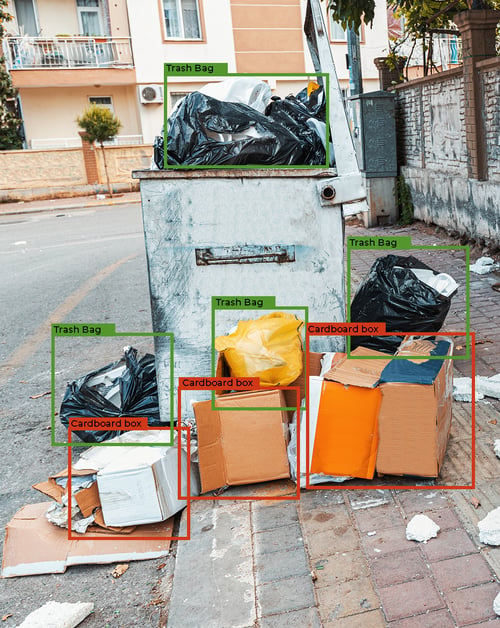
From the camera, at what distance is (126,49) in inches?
894

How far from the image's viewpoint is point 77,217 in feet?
53.4

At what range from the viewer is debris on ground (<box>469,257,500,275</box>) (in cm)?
684

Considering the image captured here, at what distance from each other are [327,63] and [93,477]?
7.83 ft

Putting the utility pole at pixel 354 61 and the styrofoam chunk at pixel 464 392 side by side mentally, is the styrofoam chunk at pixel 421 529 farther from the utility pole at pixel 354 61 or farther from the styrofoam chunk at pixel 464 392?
the utility pole at pixel 354 61

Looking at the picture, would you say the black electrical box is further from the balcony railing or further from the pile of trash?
the balcony railing

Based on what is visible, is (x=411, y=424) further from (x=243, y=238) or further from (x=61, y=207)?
(x=61, y=207)

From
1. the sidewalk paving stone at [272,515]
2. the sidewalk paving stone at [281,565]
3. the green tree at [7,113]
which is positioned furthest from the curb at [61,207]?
the sidewalk paving stone at [281,565]

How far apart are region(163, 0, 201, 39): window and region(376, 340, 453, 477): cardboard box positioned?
2250cm

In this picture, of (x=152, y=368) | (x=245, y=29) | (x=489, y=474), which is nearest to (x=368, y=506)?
(x=489, y=474)

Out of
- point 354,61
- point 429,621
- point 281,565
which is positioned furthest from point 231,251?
point 354,61

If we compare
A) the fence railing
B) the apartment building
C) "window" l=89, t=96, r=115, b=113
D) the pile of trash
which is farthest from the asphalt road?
"window" l=89, t=96, r=115, b=113

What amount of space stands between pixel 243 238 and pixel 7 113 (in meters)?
21.6

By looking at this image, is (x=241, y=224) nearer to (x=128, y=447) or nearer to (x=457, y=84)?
(x=128, y=447)

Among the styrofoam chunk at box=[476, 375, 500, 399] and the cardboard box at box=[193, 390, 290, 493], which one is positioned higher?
the cardboard box at box=[193, 390, 290, 493]
